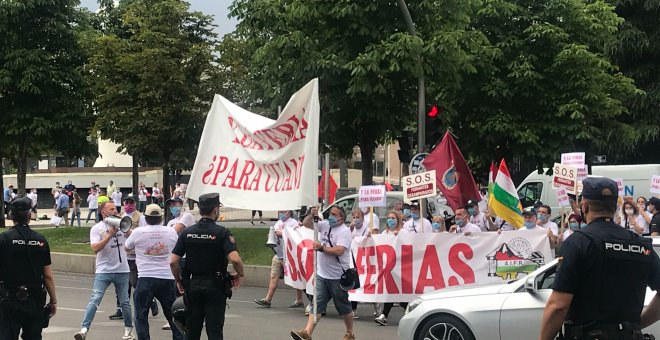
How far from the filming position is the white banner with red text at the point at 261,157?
10672 millimetres

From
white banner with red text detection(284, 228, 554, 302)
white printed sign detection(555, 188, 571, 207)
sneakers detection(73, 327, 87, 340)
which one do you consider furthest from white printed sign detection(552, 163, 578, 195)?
sneakers detection(73, 327, 87, 340)

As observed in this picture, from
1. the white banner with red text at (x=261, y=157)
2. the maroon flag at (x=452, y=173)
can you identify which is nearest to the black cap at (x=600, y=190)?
the white banner with red text at (x=261, y=157)

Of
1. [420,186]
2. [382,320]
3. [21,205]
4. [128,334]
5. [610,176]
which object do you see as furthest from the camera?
Answer: [610,176]

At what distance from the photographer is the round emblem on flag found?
1669 centimetres

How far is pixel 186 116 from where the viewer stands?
25625 millimetres

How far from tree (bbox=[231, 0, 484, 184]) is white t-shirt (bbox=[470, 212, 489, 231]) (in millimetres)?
3043

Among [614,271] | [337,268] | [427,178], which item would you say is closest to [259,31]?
[427,178]

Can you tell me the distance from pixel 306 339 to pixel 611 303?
6609mm

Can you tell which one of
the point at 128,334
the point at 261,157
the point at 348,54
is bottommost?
the point at 128,334

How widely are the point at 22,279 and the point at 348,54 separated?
42.1 ft

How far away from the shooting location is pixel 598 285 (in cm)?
489

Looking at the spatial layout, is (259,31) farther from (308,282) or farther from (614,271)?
(614,271)

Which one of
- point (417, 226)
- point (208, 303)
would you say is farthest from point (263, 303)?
point (208, 303)

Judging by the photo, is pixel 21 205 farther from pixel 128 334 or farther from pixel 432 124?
pixel 432 124
